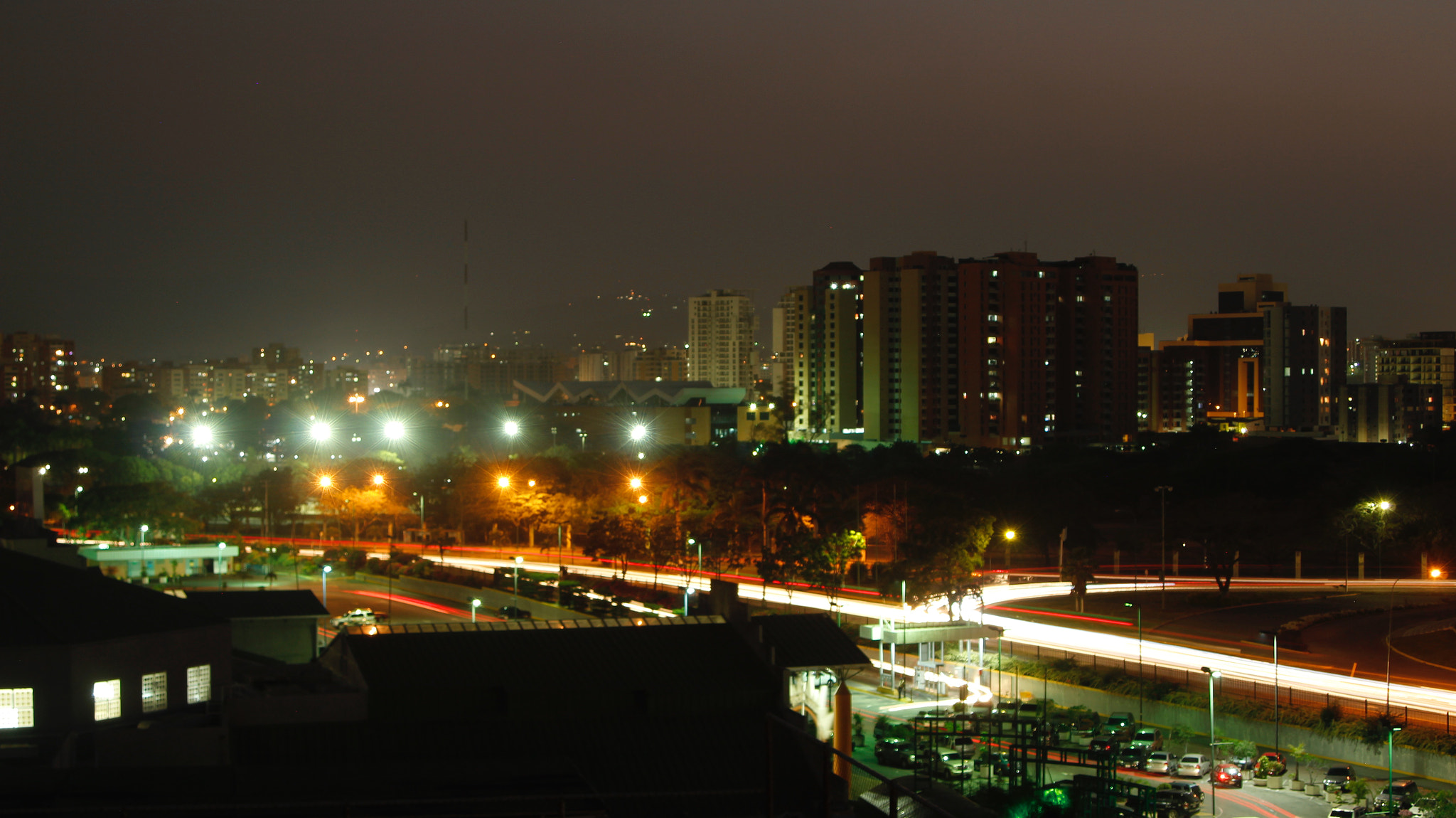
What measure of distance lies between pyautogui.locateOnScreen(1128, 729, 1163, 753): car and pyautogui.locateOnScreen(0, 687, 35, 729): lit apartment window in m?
14.4

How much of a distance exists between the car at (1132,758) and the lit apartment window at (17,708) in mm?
13725

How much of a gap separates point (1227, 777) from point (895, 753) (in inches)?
175

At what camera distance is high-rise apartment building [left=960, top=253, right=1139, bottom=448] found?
78.2 metres

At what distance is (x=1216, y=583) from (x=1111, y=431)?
52.5 metres

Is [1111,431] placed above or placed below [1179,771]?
above

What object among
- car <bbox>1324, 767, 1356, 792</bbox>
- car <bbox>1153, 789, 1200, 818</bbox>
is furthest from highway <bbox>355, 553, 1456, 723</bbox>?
car <bbox>1153, 789, 1200, 818</bbox>

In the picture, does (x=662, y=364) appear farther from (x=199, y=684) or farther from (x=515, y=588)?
(x=199, y=684)

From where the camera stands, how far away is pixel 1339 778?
1645cm

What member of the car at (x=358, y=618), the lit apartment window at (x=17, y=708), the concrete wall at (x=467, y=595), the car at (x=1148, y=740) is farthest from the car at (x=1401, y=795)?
the car at (x=358, y=618)

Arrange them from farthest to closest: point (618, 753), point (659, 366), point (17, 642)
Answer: point (659, 366), point (17, 642), point (618, 753)

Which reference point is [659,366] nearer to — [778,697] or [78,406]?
[78,406]

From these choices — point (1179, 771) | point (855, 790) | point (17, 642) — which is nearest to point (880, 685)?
point (1179, 771)

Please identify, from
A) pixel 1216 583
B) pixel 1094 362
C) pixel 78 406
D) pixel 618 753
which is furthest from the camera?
pixel 78 406

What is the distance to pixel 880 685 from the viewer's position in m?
22.3
